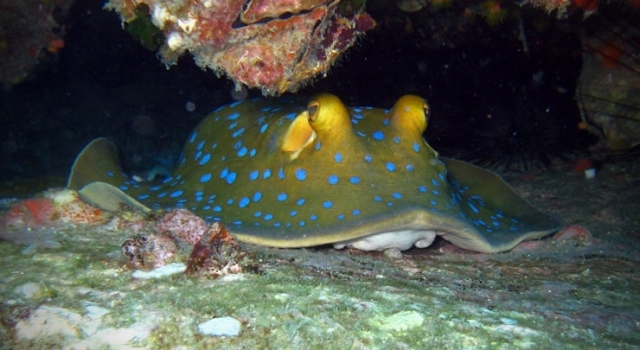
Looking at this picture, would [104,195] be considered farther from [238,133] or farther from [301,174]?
[301,174]

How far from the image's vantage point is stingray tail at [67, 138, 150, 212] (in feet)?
14.1

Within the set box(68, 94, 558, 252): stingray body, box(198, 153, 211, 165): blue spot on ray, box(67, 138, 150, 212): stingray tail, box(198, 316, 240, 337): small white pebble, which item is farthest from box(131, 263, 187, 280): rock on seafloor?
box(198, 153, 211, 165): blue spot on ray

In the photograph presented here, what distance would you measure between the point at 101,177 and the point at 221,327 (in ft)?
13.5

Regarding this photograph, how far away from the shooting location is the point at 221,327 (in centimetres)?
226

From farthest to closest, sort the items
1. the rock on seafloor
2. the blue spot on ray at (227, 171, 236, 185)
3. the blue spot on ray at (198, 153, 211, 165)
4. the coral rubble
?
the coral rubble, the blue spot on ray at (198, 153, 211, 165), the blue spot on ray at (227, 171, 236, 185), the rock on seafloor

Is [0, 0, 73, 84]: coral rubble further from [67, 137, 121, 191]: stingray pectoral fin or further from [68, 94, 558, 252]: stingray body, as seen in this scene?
[68, 94, 558, 252]: stingray body

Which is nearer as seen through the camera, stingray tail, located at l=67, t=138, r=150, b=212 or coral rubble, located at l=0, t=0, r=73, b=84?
stingray tail, located at l=67, t=138, r=150, b=212

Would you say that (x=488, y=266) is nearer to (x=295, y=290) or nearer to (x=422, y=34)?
(x=295, y=290)

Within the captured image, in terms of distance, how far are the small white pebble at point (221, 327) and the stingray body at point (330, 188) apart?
47.9 inches

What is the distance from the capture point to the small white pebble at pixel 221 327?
7.25 ft

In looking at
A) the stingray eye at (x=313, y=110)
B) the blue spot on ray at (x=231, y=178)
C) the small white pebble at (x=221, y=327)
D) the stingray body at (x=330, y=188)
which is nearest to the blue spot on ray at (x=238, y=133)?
the stingray body at (x=330, y=188)

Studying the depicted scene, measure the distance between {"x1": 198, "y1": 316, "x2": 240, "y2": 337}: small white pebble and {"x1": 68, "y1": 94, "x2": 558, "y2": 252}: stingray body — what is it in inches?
47.9

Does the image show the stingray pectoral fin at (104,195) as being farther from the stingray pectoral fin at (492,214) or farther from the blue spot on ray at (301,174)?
the stingray pectoral fin at (492,214)

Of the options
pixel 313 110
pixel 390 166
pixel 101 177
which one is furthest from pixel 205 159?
pixel 390 166
